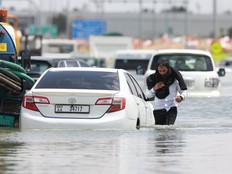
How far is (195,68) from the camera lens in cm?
2955

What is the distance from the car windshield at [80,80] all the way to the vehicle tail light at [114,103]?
382mm

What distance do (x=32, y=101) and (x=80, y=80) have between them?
922 mm

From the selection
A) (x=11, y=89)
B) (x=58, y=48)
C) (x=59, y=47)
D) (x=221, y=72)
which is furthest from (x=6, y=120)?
(x=59, y=47)

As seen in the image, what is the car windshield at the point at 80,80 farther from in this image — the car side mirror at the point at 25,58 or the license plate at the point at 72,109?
the car side mirror at the point at 25,58

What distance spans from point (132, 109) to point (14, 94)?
231cm

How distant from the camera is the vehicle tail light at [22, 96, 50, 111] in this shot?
16969mm

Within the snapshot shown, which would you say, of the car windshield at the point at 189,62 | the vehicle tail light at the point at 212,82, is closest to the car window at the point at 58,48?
the vehicle tail light at the point at 212,82

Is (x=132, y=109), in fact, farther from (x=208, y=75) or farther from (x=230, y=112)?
(x=208, y=75)

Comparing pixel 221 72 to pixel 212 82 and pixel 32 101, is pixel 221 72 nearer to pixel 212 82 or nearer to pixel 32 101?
pixel 212 82

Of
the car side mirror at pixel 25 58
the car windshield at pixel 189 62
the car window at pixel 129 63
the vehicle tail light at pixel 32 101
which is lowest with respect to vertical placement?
the car window at pixel 129 63

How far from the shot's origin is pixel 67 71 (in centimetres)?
1808

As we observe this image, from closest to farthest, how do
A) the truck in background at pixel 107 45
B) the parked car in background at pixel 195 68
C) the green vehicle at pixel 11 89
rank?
the green vehicle at pixel 11 89
the parked car in background at pixel 195 68
the truck in background at pixel 107 45

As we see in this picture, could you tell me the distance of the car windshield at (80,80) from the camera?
17359 mm

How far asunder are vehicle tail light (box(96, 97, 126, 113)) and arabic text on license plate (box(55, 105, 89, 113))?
0.23 m
